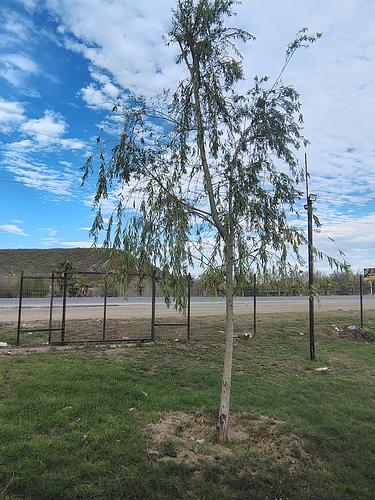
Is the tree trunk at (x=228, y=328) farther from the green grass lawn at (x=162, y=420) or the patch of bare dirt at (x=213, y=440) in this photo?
the green grass lawn at (x=162, y=420)

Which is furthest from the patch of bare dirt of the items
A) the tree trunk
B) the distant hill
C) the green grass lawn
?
the distant hill

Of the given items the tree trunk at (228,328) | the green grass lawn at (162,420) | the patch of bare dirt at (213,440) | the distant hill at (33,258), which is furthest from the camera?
the distant hill at (33,258)

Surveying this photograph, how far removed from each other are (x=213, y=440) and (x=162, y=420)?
0.85 metres

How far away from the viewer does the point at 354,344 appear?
14562 millimetres

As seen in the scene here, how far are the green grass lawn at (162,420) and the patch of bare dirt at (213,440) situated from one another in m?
0.03

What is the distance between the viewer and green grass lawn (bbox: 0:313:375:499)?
4.79m

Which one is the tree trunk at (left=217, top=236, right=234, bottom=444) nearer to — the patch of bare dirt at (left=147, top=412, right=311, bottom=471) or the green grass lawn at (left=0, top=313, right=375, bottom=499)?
the patch of bare dirt at (left=147, top=412, right=311, bottom=471)

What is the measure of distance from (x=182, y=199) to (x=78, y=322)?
11275 millimetres

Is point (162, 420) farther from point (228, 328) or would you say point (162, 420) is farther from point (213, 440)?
point (228, 328)

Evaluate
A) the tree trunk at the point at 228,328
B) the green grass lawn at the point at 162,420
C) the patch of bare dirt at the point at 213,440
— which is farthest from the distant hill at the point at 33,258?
the tree trunk at the point at 228,328

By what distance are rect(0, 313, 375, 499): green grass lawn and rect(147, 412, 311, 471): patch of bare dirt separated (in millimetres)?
29

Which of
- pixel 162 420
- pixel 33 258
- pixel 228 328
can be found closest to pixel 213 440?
pixel 162 420

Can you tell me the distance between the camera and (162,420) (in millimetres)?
6500

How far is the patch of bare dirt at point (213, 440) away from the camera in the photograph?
5.50m
